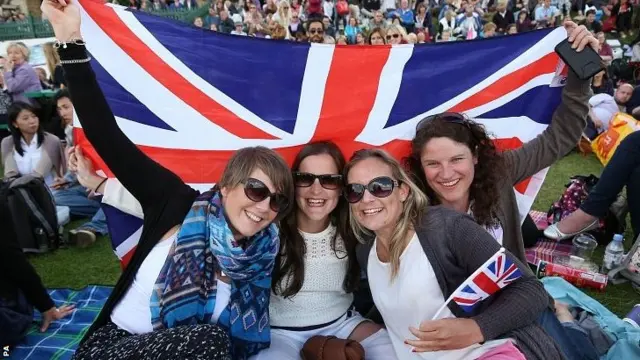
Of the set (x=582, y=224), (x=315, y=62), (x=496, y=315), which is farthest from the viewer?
(x=582, y=224)

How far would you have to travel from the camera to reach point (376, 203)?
2.31 meters

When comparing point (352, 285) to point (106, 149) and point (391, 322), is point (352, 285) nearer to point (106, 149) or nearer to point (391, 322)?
point (391, 322)

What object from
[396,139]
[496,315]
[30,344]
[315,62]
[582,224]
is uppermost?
[315,62]

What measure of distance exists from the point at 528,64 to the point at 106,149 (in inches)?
103

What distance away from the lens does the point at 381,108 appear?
11.0ft

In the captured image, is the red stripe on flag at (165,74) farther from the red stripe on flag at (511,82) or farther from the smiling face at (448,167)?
the red stripe on flag at (511,82)

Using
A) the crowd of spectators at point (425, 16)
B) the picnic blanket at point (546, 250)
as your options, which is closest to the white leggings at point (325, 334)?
the picnic blanket at point (546, 250)

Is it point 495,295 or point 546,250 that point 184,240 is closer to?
point 495,295

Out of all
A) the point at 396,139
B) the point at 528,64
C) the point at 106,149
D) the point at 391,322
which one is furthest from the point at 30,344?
the point at 528,64

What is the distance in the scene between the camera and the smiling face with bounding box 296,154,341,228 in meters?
2.52

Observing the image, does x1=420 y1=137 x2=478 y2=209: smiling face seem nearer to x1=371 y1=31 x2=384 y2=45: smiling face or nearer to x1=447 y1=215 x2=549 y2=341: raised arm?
x1=447 y1=215 x2=549 y2=341: raised arm

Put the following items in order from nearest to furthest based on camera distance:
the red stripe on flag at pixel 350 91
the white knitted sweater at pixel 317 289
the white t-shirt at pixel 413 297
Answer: the white t-shirt at pixel 413 297 < the white knitted sweater at pixel 317 289 < the red stripe on flag at pixel 350 91

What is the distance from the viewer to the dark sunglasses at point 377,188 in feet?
7.57

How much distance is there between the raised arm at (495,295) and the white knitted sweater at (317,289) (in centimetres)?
70
